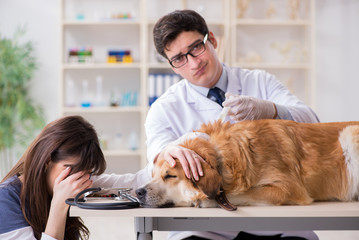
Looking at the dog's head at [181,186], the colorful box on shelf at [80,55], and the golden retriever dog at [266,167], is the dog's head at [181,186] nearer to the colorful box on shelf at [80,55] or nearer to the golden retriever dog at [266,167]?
the golden retriever dog at [266,167]

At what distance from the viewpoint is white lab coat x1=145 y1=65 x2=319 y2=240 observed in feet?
5.78

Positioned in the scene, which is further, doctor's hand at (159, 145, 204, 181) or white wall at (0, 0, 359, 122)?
white wall at (0, 0, 359, 122)

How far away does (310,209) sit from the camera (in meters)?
1.17

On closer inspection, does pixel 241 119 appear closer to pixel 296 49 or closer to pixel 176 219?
pixel 176 219

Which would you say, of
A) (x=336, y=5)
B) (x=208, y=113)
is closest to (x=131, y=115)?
(x=336, y=5)

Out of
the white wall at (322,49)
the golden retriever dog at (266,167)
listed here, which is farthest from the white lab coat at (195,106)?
the white wall at (322,49)

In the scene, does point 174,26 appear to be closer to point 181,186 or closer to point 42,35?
point 181,186

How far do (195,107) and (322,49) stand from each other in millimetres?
3721

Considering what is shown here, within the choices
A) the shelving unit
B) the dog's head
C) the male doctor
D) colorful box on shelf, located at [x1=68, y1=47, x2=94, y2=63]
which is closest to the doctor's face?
the male doctor

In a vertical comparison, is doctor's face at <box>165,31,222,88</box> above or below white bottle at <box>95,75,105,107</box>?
above

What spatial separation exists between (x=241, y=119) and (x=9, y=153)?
163 inches

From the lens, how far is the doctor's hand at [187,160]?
1.25 m

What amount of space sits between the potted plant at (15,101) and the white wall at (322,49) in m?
0.14

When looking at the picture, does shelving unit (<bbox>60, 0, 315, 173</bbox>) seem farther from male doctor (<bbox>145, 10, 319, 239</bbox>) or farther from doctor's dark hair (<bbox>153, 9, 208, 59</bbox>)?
doctor's dark hair (<bbox>153, 9, 208, 59</bbox>)
